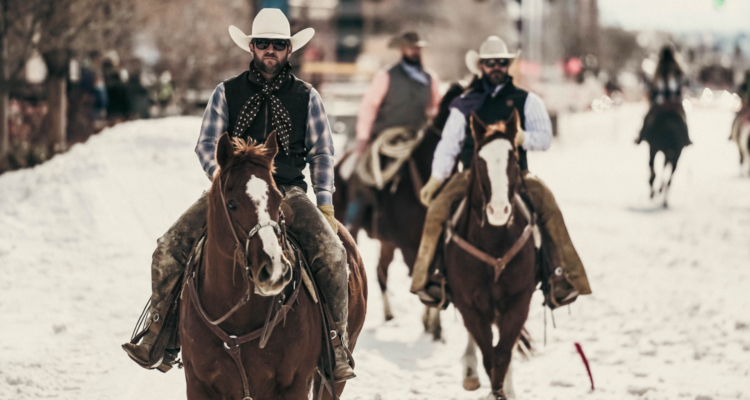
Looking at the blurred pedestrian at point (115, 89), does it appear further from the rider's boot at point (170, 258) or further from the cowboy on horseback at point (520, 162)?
the rider's boot at point (170, 258)

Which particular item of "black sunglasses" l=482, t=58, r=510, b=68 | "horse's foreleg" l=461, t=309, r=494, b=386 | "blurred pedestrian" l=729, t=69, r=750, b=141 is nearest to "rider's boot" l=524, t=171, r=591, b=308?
"horse's foreleg" l=461, t=309, r=494, b=386

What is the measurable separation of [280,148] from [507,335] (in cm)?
258

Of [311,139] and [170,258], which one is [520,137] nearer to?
[311,139]

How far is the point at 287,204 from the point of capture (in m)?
5.31

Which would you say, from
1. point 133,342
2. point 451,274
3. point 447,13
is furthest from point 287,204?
point 447,13

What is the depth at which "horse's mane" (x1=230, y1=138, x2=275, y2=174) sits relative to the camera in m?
4.53

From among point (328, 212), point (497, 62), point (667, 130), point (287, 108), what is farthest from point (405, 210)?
point (667, 130)

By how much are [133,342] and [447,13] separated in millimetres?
76391

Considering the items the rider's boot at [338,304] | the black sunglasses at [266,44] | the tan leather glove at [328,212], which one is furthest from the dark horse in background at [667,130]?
the black sunglasses at [266,44]

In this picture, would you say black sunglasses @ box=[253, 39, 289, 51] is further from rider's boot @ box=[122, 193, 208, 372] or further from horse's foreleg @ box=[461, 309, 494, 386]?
horse's foreleg @ box=[461, 309, 494, 386]

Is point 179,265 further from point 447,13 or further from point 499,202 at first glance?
point 447,13

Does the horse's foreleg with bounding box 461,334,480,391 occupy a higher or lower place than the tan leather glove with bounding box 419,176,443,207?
lower

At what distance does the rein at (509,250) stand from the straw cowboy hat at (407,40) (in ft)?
10.8

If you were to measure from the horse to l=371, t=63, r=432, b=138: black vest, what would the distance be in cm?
554
